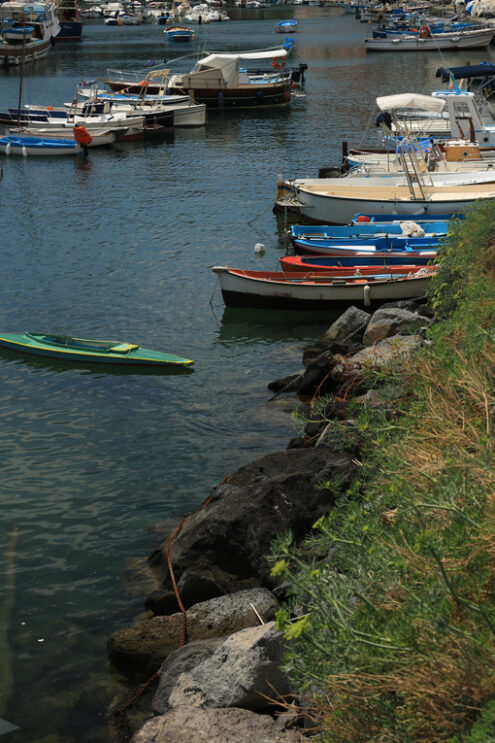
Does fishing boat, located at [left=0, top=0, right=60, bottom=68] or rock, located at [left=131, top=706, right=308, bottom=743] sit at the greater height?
fishing boat, located at [left=0, top=0, right=60, bottom=68]

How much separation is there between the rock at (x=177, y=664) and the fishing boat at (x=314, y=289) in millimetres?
13843

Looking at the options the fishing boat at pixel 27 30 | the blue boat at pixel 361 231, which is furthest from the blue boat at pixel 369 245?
the fishing boat at pixel 27 30

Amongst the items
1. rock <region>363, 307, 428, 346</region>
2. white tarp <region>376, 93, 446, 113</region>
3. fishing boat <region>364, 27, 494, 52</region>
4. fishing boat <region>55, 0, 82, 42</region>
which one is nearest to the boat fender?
rock <region>363, 307, 428, 346</region>

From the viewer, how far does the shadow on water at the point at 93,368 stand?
18.9 meters

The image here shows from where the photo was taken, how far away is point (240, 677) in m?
7.66

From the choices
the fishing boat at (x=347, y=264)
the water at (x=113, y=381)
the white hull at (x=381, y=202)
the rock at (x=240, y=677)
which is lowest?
the water at (x=113, y=381)

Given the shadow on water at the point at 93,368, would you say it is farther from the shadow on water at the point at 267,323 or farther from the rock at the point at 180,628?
the rock at the point at 180,628

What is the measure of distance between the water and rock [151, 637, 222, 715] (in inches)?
37.0

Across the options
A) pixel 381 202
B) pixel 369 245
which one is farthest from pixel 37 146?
pixel 369 245

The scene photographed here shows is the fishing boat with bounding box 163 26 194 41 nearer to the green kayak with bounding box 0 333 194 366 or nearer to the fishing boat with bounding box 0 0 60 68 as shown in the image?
the fishing boat with bounding box 0 0 60 68

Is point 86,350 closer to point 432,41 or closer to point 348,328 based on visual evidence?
point 348,328

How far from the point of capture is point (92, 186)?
39312mm

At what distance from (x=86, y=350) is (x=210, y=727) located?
13.2m

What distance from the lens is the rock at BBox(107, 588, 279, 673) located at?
930 cm
